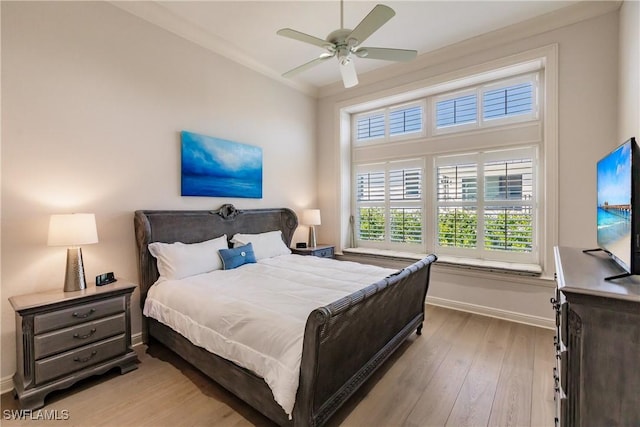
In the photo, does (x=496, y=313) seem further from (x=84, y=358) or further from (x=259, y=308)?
(x=84, y=358)

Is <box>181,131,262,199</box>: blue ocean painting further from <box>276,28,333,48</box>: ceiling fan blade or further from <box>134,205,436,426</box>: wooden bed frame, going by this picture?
<box>276,28,333,48</box>: ceiling fan blade

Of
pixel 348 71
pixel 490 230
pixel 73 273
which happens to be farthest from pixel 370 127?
pixel 73 273

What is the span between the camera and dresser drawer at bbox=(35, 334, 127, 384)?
2.02m

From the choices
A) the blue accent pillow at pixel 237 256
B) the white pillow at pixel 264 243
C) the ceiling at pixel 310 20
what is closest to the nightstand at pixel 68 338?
the blue accent pillow at pixel 237 256

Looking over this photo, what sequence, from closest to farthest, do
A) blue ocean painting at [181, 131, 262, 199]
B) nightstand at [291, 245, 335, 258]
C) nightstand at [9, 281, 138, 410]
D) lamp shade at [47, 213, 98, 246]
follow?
1. nightstand at [9, 281, 138, 410]
2. lamp shade at [47, 213, 98, 246]
3. blue ocean painting at [181, 131, 262, 199]
4. nightstand at [291, 245, 335, 258]

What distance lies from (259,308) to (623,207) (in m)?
2.00

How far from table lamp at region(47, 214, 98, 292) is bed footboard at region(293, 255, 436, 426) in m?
1.93

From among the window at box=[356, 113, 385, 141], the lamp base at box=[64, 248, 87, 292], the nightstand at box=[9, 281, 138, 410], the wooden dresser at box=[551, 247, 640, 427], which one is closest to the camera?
the wooden dresser at box=[551, 247, 640, 427]

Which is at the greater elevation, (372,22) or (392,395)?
(372,22)

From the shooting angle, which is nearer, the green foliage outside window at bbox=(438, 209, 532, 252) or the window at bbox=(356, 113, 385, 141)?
the green foliage outside window at bbox=(438, 209, 532, 252)

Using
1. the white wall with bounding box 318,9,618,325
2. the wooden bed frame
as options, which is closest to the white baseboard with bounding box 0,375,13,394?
the wooden bed frame

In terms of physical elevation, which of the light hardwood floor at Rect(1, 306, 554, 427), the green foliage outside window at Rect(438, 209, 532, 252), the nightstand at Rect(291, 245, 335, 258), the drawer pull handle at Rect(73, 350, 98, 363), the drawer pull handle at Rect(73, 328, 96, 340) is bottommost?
the light hardwood floor at Rect(1, 306, 554, 427)

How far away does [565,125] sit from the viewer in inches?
121

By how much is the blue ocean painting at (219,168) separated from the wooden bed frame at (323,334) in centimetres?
30
